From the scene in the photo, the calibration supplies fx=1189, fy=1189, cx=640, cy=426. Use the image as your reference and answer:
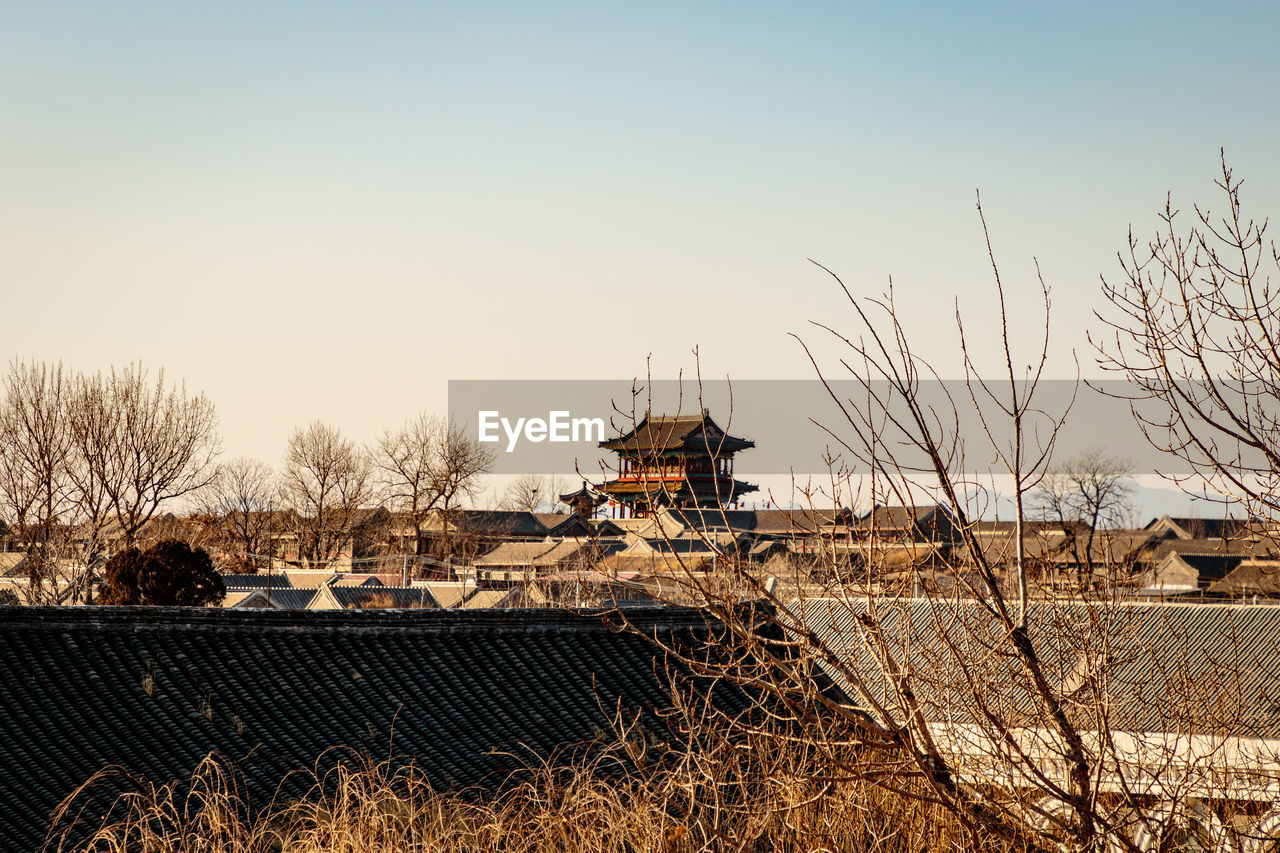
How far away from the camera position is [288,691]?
1831 centimetres

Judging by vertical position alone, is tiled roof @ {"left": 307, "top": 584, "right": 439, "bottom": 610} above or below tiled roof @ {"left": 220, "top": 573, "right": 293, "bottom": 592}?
below

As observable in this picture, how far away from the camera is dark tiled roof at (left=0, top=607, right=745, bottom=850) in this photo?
15.7 metres

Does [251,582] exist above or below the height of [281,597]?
above

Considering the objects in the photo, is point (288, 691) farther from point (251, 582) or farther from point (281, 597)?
point (251, 582)

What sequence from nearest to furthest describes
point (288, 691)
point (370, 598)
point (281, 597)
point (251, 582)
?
1. point (288, 691)
2. point (370, 598)
3. point (281, 597)
4. point (251, 582)

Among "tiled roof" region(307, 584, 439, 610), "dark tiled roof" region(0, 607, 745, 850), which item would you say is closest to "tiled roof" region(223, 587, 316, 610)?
"tiled roof" region(307, 584, 439, 610)

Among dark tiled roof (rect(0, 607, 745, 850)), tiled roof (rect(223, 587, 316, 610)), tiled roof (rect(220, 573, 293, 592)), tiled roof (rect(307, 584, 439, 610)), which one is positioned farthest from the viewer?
tiled roof (rect(220, 573, 293, 592))

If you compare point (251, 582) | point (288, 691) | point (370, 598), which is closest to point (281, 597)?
point (370, 598)

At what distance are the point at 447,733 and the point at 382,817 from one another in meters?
14.3

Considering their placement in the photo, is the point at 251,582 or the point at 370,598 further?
the point at 251,582

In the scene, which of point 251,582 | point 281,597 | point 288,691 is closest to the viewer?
point 288,691

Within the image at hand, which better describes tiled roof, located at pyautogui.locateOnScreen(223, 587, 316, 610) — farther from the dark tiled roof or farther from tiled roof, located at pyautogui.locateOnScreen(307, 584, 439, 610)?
the dark tiled roof

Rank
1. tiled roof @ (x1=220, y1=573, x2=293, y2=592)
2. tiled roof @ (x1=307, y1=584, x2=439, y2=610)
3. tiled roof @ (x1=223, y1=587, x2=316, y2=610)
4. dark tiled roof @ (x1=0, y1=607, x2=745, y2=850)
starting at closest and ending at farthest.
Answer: dark tiled roof @ (x1=0, y1=607, x2=745, y2=850) → tiled roof @ (x1=223, y1=587, x2=316, y2=610) → tiled roof @ (x1=307, y1=584, x2=439, y2=610) → tiled roof @ (x1=220, y1=573, x2=293, y2=592)

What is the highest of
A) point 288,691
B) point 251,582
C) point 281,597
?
point 288,691
